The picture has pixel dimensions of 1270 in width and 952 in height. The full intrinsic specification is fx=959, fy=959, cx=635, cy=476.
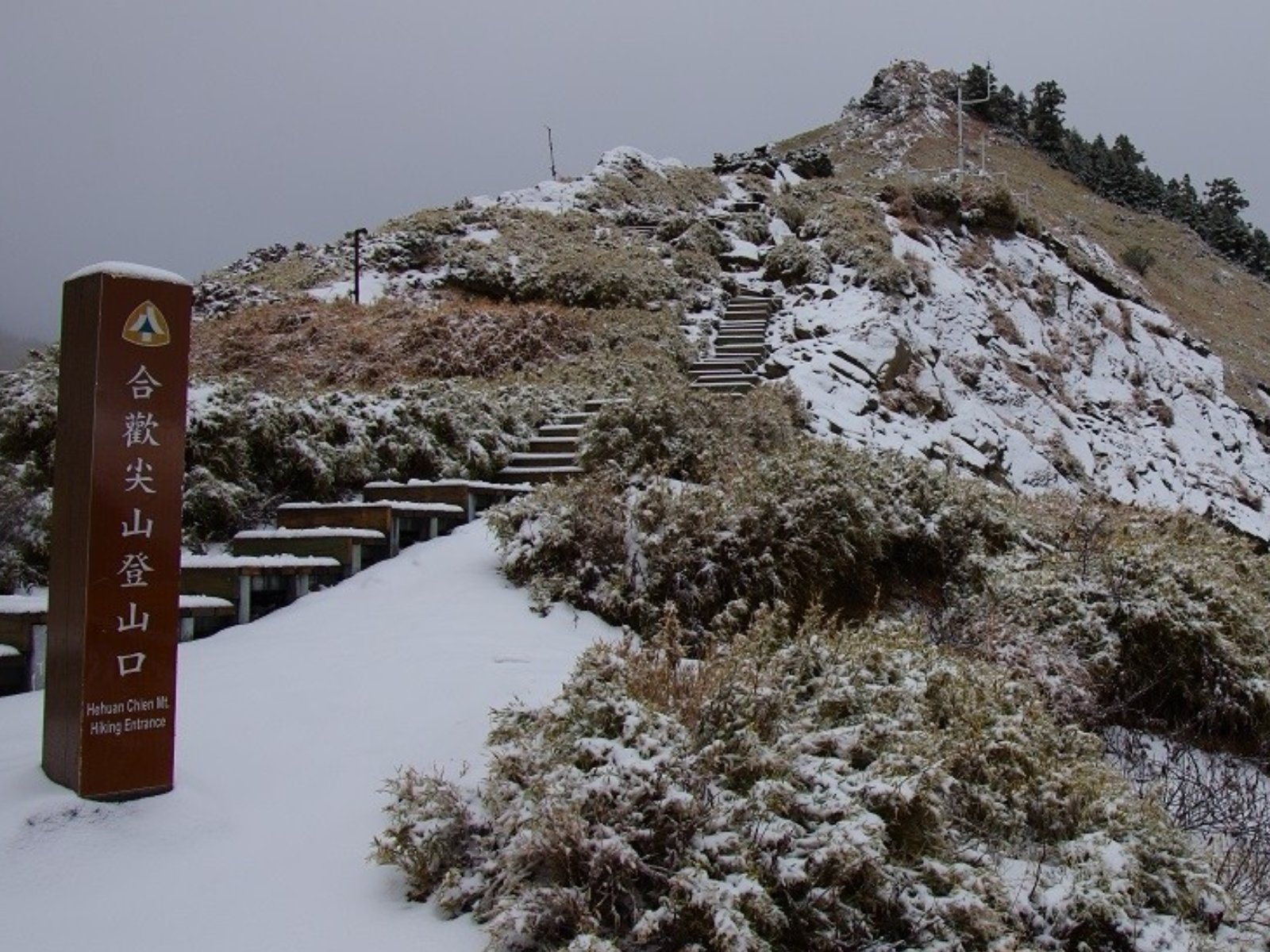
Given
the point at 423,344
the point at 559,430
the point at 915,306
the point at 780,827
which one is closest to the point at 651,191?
the point at 915,306

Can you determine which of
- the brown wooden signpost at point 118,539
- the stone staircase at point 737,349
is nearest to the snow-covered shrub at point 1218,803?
the brown wooden signpost at point 118,539

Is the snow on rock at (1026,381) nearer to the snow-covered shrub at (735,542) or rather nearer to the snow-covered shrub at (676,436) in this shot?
the snow-covered shrub at (676,436)

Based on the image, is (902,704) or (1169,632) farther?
(1169,632)

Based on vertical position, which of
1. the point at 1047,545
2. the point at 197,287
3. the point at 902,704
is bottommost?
the point at 902,704

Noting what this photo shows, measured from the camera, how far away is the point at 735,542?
5484mm

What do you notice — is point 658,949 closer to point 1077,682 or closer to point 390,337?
point 1077,682

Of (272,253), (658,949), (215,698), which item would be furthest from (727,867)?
(272,253)

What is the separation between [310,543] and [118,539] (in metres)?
2.75

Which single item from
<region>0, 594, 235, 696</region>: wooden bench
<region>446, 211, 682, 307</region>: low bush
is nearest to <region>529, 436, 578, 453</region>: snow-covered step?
<region>0, 594, 235, 696</region>: wooden bench

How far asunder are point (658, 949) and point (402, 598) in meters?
3.22

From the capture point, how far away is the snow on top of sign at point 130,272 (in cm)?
317

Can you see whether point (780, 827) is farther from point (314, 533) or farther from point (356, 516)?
point (356, 516)

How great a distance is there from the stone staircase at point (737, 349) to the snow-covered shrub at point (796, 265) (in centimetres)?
89

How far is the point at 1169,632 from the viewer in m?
5.43
